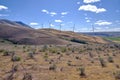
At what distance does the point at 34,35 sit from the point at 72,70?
290 feet

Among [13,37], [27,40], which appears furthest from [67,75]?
[13,37]

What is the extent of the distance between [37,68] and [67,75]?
505 centimetres

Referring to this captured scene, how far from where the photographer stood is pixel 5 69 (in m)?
27.6

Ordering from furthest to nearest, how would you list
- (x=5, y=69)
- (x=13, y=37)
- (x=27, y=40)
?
(x=13, y=37) < (x=27, y=40) < (x=5, y=69)

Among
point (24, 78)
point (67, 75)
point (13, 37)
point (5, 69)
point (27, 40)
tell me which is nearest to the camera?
point (24, 78)

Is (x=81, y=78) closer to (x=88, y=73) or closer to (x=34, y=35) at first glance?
(x=88, y=73)

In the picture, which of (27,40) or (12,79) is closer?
(12,79)

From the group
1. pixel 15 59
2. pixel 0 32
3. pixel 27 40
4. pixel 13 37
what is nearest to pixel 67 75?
pixel 15 59

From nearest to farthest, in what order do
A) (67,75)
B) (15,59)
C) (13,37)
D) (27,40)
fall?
(67,75)
(15,59)
(27,40)
(13,37)

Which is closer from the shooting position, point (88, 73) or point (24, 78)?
point (24, 78)

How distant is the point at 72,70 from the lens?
1093 inches

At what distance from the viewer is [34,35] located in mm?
114938

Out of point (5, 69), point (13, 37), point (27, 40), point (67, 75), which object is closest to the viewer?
point (67, 75)

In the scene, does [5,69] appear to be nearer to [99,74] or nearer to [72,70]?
[72,70]
